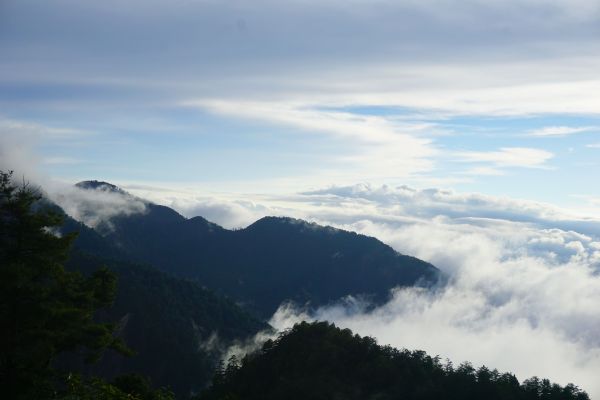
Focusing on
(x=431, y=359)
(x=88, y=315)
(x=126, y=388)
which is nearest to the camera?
(x=88, y=315)

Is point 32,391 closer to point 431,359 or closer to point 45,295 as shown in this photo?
point 45,295

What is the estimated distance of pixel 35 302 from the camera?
34531 millimetres

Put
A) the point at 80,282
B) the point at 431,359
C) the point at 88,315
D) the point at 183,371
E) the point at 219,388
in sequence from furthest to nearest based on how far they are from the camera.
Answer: the point at 183,371 → the point at 219,388 → the point at 431,359 → the point at 80,282 → the point at 88,315

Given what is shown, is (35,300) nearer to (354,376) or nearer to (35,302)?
(35,302)

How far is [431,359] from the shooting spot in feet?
291

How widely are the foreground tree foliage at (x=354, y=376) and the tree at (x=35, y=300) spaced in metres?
35.6

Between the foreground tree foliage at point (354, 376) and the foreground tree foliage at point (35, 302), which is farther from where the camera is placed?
the foreground tree foliage at point (354, 376)

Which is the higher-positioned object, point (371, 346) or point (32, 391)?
point (32, 391)

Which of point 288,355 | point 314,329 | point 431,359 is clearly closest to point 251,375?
point 288,355

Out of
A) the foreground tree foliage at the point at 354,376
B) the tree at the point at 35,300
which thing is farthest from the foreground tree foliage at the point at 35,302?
the foreground tree foliage at the point at 354,376

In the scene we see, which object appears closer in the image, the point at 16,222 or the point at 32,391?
the point at 32,391

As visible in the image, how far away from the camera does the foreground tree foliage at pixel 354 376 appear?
7688cm

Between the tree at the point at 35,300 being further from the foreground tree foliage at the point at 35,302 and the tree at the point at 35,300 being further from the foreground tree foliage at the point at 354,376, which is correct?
the foreground tree foliage at the point at 354,376

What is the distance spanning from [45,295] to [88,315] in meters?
3.61
